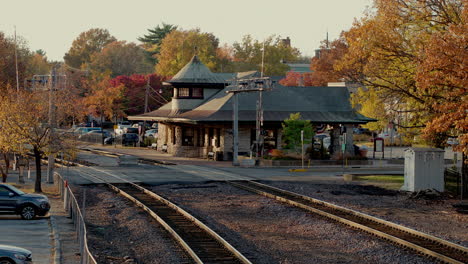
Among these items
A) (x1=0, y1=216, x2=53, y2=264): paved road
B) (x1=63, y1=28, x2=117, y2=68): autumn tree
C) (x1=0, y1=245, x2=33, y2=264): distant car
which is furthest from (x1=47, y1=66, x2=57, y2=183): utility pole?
(x1=63, y1=28, x2=117, y2=68): autumn tree

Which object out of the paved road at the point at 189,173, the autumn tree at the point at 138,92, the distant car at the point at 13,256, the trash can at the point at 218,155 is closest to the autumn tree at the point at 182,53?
the autumn tree at the point at 138,92

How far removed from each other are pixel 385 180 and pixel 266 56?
284ft

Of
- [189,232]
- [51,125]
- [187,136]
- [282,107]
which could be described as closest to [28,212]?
[189,232]

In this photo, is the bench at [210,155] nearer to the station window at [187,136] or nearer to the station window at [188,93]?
the station window at [187,136]

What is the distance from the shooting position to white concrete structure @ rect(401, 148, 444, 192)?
33906 mm

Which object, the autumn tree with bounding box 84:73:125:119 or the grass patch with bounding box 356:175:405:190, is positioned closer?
the grass patch with bounding box 356:175:405:190

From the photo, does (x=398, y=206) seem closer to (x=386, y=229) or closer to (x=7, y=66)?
(x=386, y=229)

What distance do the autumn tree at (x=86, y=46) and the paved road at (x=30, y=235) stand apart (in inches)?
5809

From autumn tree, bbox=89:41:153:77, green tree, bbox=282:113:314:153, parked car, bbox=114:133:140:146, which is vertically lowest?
parked car, bbox=114:133:140:146

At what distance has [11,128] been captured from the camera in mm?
35875

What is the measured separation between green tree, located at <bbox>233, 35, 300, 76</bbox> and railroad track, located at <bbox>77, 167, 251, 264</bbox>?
3572 inches

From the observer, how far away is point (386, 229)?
23.4m

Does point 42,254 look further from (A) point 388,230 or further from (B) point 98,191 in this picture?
(B) point 98,191

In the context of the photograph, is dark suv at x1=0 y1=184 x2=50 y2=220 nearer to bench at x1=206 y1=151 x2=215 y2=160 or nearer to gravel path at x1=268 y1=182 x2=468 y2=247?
gravel path at x1=268 y1=182 x2=468 y2=247
